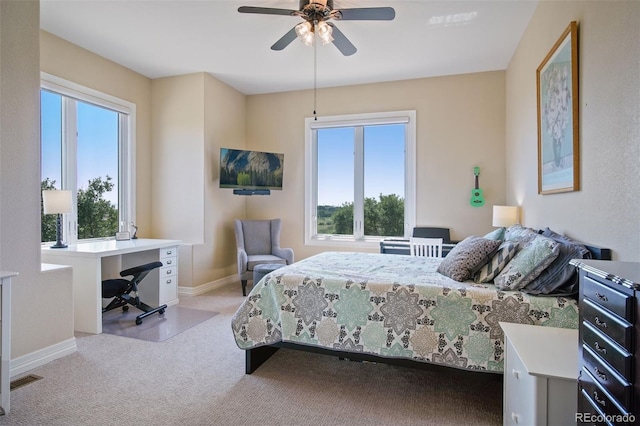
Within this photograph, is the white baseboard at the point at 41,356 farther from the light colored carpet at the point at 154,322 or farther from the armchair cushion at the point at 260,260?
the armchair cushion at the point at 260,260

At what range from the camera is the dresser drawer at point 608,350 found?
90 cm

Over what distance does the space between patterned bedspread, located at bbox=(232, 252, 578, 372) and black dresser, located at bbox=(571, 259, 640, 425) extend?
0.75 meters

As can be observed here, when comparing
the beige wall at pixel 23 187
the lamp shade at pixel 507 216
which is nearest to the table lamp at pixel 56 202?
the beige wall at pixel 23 187

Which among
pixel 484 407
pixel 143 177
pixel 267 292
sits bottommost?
pixel 484 407

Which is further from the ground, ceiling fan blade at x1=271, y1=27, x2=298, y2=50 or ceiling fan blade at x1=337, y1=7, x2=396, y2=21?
ceiling fan blade at x1=271, y1=27, x2=298, y2=50

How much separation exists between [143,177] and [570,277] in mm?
4905

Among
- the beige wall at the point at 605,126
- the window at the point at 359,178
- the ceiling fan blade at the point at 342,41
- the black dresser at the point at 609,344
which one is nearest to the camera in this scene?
the black dresser at the point at 609,344

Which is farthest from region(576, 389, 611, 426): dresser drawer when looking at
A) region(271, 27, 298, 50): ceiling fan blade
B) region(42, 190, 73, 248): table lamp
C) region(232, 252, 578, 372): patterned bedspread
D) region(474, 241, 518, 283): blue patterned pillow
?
region(42, 190, 73, 248): table lamp

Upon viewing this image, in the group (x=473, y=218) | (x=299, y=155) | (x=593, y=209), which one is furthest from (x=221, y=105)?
(x=593, y=209)

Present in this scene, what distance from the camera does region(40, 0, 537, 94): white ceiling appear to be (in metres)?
3.04

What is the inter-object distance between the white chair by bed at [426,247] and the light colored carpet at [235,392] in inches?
80.7

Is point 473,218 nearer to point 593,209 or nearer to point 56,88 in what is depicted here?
point 593,209

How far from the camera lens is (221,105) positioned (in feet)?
16.3

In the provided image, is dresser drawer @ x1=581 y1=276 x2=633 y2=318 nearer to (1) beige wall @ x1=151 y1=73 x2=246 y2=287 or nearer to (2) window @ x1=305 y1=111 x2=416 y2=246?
(2) window @ x1=305 y1=111 x2=416 y2=246
